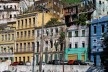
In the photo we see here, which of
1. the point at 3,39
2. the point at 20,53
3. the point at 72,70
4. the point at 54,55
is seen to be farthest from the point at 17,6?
the point at 72,70

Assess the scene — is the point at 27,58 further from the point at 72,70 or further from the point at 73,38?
the point at 72,70

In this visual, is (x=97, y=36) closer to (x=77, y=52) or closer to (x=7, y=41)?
(x=77, y=52)

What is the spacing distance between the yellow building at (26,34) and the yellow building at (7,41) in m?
1.82

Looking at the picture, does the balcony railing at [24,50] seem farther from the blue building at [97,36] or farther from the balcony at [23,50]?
the blue building at [97,36]

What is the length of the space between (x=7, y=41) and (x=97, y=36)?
3439 centimetres

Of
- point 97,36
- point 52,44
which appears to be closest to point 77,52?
point 97,36

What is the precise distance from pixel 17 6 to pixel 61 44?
150ft

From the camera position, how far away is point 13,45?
103 m

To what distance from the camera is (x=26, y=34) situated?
324 feet

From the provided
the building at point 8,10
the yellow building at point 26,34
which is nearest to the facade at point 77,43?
the yellow building at point 26,34

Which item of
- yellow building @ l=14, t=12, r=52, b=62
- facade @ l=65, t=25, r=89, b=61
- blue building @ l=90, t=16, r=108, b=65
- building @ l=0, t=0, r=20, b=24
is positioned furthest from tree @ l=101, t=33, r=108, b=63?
building @ l=0, t=0, r=20, b=24

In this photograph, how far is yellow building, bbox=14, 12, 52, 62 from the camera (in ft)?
316

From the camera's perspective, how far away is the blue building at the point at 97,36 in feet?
247

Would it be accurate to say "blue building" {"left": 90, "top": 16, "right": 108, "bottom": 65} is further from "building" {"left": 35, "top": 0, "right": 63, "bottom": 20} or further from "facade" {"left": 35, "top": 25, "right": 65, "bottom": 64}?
"building" {"left": 35, "top": 0, "right": 63, "bottom": 20}
